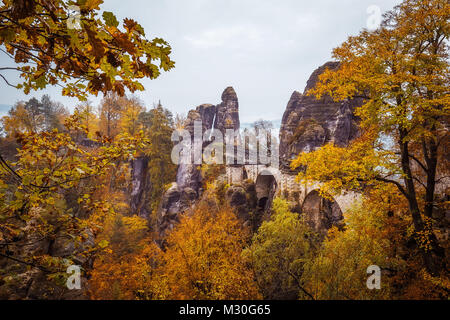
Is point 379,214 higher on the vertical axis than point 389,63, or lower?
lower

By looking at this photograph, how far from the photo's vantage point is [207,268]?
12.6m

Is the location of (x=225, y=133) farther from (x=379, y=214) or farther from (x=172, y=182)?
(x=379, y=214)

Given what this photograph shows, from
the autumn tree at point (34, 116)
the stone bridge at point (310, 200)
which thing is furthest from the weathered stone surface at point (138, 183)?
the stone bridge at point (310, 200)

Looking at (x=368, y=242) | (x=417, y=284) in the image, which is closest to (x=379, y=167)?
(x=417, y=284)

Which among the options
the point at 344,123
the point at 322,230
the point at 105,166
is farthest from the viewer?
the point at 344,123

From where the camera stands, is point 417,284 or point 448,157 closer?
point 417,284

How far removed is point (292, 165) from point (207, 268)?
30.7ft

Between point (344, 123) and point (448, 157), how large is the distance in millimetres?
16857

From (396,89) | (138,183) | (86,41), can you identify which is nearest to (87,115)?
(86,41)

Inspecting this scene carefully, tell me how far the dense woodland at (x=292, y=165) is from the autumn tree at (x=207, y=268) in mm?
99

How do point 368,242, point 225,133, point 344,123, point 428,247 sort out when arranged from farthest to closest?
point 225,133
point 344,123
point 368,242
point 428,247

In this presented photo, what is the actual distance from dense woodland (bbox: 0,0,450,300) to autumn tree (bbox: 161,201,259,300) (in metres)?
0.10

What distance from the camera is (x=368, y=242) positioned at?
931cm

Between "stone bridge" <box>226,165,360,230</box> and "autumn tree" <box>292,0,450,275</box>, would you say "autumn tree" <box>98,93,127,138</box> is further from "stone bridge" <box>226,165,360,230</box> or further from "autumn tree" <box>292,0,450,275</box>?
"autumn tree" <box>292,0,450,275</box>
